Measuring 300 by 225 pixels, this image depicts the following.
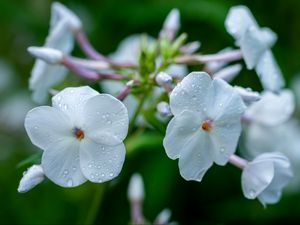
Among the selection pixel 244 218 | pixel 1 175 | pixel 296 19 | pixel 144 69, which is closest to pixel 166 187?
pixel 244 218

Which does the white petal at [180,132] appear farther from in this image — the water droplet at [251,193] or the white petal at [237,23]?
the white petal at [237,23]

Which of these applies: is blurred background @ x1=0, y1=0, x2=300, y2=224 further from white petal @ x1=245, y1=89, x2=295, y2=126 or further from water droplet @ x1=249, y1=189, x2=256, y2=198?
water droplet @ x1=249, y1=189, x2=256, y2=198

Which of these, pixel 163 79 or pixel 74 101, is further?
pixel 163 79

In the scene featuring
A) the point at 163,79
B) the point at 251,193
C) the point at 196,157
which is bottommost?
the point at 251,193

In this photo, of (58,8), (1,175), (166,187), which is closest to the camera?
(58,8)

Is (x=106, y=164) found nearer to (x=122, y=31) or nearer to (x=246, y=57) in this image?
(x=246, y=57)

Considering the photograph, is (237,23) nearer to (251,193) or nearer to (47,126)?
(251,193)

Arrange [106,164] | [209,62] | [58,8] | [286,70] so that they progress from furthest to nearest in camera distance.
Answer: [286,70] → [58,8] → [209,62] → [106,164]

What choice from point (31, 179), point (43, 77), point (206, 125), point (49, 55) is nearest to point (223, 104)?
point (206, 125)

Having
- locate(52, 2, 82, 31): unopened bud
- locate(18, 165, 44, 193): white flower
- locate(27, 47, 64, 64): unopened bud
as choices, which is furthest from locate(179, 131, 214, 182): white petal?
locate(52, 2, 82, 31): unopened bud
